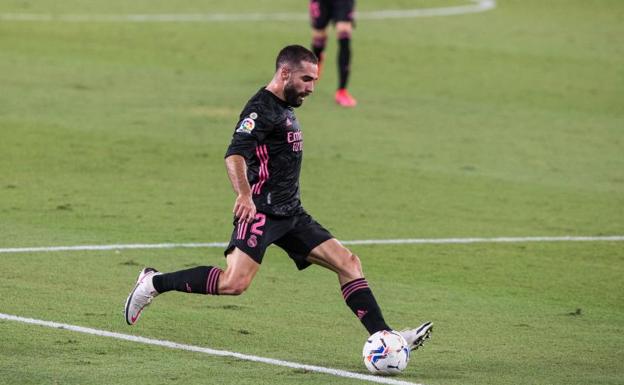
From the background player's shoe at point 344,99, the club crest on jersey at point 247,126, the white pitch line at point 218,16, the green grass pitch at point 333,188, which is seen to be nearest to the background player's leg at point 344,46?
the background player's shoe at point 344,99

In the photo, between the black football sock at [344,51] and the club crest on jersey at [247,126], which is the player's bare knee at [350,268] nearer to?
the club crest on jersey at [247,126]

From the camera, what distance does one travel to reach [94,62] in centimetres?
2300

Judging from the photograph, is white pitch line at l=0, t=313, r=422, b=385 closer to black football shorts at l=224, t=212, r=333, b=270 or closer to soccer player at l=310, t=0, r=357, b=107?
black football shorts at l=224, t=212, r=333, b=270

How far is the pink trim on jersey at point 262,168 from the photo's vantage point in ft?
29.0

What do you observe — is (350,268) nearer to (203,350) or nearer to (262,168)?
(262,168)

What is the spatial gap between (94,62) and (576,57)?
8.85 meters

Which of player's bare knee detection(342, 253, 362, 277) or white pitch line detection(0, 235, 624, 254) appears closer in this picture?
player's bare knee detection(342, 253, 362, 277)

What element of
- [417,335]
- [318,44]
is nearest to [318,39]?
[318,44]

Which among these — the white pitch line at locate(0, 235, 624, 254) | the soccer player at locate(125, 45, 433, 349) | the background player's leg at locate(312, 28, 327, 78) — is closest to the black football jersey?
the soccer player at locate(125, 45, 433, 349)

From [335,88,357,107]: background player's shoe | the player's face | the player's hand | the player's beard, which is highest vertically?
the player's face

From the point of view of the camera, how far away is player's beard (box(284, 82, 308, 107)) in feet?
29.0

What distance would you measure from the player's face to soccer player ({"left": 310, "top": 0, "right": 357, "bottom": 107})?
1108 cm

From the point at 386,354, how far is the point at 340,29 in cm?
→ 1196

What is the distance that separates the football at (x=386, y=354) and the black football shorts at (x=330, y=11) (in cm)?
1182
